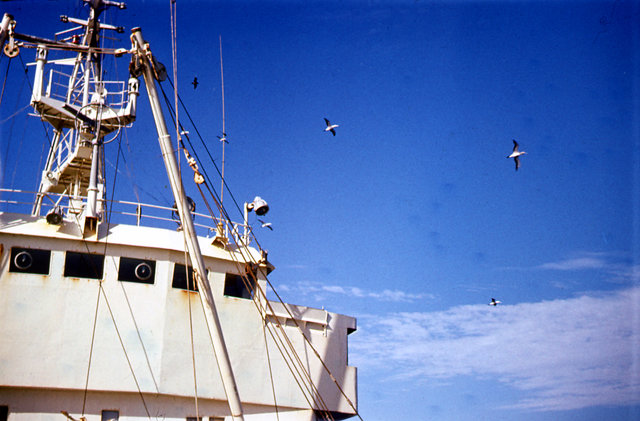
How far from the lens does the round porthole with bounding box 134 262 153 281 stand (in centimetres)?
1939

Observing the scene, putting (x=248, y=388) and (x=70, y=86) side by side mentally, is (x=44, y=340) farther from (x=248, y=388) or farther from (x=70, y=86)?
(x=70, y=86)

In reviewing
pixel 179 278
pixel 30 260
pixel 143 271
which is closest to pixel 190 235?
pixel 143 271

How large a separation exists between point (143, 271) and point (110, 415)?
159 inches

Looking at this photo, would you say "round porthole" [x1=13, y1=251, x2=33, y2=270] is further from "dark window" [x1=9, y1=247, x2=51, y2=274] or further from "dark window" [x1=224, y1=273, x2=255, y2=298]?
"dark window" [x1=224, y1=273, x2=255, y2=298]

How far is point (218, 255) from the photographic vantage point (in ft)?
67.0

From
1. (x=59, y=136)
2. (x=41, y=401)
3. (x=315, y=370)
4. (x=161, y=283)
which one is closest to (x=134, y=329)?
A: (x=161, y=283)

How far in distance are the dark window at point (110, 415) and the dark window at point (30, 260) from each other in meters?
4.20

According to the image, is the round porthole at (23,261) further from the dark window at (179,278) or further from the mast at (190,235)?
the mast at (190,235)

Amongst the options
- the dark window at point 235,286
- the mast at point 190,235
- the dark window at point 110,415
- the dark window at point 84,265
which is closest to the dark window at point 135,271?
the dark window at point 84,265

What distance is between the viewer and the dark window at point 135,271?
1938cm

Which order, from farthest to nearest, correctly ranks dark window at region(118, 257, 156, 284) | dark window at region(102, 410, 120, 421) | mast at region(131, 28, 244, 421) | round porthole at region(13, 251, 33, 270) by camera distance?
A: dark window at region(118, 257, 156, 284) < round porthole at region(13, 251, 33, 270) < dark window at region(102, 410, 120, 421) < mast at region(131, 28, 244, 421)

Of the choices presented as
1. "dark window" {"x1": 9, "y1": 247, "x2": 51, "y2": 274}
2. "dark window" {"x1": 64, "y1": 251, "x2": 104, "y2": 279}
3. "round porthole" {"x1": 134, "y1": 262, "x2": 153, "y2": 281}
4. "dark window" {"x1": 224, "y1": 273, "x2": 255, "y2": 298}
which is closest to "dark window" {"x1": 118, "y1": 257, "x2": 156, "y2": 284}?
"round porthole" {"x1": 134, "y1": 262, "x2": 153, "y2": 281}

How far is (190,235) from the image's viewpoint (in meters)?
16.5

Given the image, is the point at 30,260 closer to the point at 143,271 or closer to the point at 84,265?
the point at 84,265
